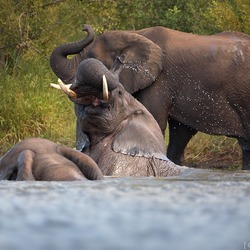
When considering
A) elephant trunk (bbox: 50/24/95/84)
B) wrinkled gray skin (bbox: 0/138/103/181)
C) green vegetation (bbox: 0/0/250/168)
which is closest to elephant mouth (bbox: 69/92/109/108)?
wrinkled gray skin (bbox: 0/138/103/181)

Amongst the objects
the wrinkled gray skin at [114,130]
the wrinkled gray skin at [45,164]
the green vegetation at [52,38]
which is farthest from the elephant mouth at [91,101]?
the green vegetation at [52,38]

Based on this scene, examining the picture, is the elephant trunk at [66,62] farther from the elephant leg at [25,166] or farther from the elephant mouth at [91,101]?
the elephant leg at [25,166]

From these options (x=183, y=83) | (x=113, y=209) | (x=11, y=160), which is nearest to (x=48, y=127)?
(x=183, y=83)

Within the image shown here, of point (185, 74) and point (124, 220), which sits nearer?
point (124, 220)

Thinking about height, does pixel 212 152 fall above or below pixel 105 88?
below

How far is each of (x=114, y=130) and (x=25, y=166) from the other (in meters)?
2.94

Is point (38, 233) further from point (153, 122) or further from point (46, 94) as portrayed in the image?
point (46, 94)

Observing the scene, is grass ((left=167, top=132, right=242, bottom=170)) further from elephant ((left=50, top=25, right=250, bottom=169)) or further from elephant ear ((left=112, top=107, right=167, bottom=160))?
elephant ear ((left=112, top=107, right=167, bottom=160))

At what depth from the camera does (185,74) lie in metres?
13.7

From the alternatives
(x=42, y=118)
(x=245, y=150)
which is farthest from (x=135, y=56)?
(x=42, y=118)

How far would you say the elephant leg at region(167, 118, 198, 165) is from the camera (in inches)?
556

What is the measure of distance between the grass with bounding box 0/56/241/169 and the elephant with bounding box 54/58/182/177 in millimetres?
6090

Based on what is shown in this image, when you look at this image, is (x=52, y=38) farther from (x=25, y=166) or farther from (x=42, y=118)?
(x=25, y=166)

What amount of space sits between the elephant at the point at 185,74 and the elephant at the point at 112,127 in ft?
15.7
